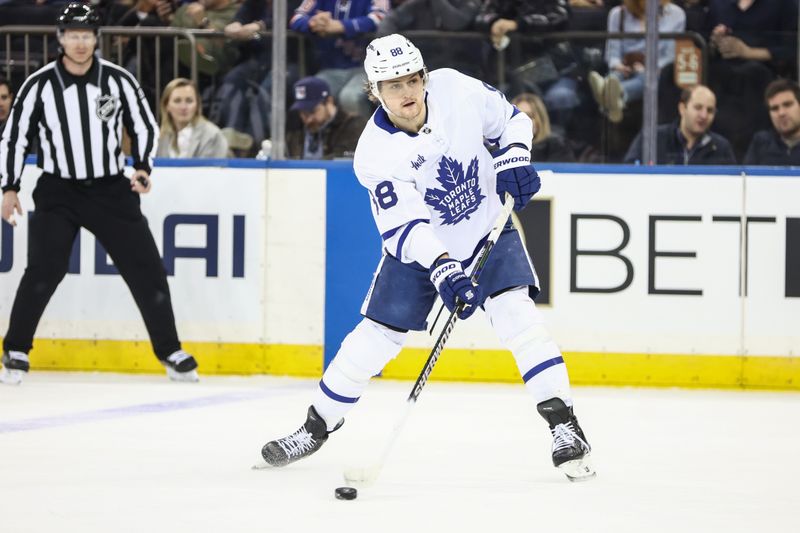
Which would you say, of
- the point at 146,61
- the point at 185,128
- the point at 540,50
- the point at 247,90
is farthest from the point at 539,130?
the point at 146,61

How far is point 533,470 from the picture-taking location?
4.00 meters

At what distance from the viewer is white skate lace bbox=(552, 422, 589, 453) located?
378cm

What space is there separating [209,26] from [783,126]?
2.91 metres

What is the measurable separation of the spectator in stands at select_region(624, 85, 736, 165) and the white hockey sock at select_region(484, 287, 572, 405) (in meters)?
2.64

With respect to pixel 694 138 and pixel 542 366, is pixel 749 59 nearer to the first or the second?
pixel 694 138

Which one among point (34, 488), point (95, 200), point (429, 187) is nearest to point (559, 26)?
point (95, 200)

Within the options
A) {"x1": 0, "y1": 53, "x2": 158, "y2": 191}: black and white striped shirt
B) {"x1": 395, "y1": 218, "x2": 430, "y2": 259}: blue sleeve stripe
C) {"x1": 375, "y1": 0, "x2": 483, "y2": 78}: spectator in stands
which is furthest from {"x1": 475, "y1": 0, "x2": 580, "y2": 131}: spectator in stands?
{"x1": 395, "y1": 218, "x2": 430, "y2": 259}: blue sleeve stripe

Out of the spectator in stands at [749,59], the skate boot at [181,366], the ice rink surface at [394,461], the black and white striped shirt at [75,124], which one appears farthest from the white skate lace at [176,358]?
the spectator in stands at [749,59]

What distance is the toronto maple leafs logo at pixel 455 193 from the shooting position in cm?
384

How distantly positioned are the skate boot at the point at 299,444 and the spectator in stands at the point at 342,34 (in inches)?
124

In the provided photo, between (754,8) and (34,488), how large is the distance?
15.2 ft

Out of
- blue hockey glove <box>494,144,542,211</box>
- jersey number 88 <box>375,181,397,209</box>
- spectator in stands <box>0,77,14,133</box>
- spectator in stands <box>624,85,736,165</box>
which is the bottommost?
jersey number 88 <box>375,181,397,209</box>

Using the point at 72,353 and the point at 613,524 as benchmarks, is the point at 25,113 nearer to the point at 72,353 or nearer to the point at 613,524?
the point at 72,353

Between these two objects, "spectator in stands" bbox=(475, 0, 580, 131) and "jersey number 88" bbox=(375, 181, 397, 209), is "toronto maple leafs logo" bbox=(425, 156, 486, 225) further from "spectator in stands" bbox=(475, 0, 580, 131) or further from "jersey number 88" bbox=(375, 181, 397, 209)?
"spectator in stands" bbox=(475, 0, 580, 131)
